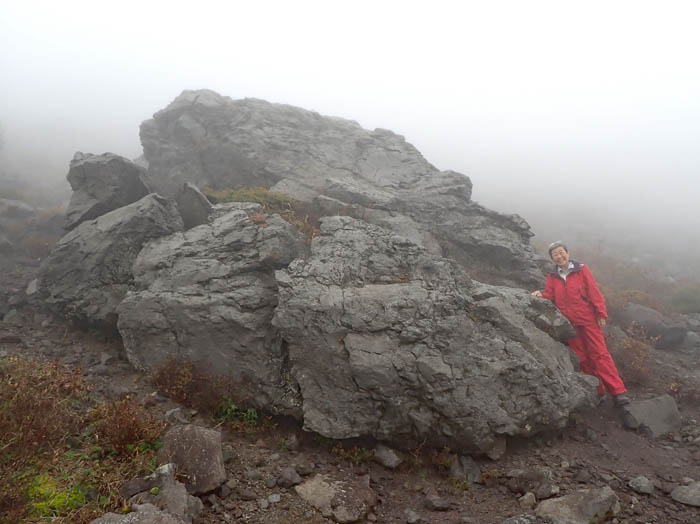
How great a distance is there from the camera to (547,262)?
13.8 meters

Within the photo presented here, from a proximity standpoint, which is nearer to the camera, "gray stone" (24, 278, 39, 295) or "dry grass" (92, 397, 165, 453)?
"dry grass" (92, 397, 165, 453)

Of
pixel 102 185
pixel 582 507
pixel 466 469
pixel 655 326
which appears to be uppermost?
pixel 102 185

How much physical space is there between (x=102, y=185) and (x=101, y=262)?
13.9ft

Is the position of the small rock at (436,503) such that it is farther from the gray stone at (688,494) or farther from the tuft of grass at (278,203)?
the tuft of grass at (278,203)

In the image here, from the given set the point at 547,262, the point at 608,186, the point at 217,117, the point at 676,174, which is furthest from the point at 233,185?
the point at 676,174

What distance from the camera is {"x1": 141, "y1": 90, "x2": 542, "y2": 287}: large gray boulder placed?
42.3ft

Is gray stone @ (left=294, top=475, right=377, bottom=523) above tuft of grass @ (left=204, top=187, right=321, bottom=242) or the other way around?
the other way around

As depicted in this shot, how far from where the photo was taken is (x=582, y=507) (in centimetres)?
539

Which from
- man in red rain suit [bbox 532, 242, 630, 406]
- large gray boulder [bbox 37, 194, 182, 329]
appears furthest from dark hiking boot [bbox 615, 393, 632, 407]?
large gray boulder [bbox 37, 194, 182, 329]

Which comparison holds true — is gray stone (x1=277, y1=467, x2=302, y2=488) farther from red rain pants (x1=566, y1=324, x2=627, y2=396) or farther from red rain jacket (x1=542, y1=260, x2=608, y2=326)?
red rain jacket (x1=542, y1=260, x2=608, y2=326)

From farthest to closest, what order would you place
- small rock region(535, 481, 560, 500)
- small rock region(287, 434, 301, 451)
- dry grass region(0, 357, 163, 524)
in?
small rock region(287, 434, 301, 451)
small rock region(535, 481, 560, 500)
dry grass region(0, 357, 163, 524)

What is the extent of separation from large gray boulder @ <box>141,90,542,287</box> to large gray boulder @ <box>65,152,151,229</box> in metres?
2.25

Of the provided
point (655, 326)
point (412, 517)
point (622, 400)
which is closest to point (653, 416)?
point (622, 400)

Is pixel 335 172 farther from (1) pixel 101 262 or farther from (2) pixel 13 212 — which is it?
(2) pixel 13 212
